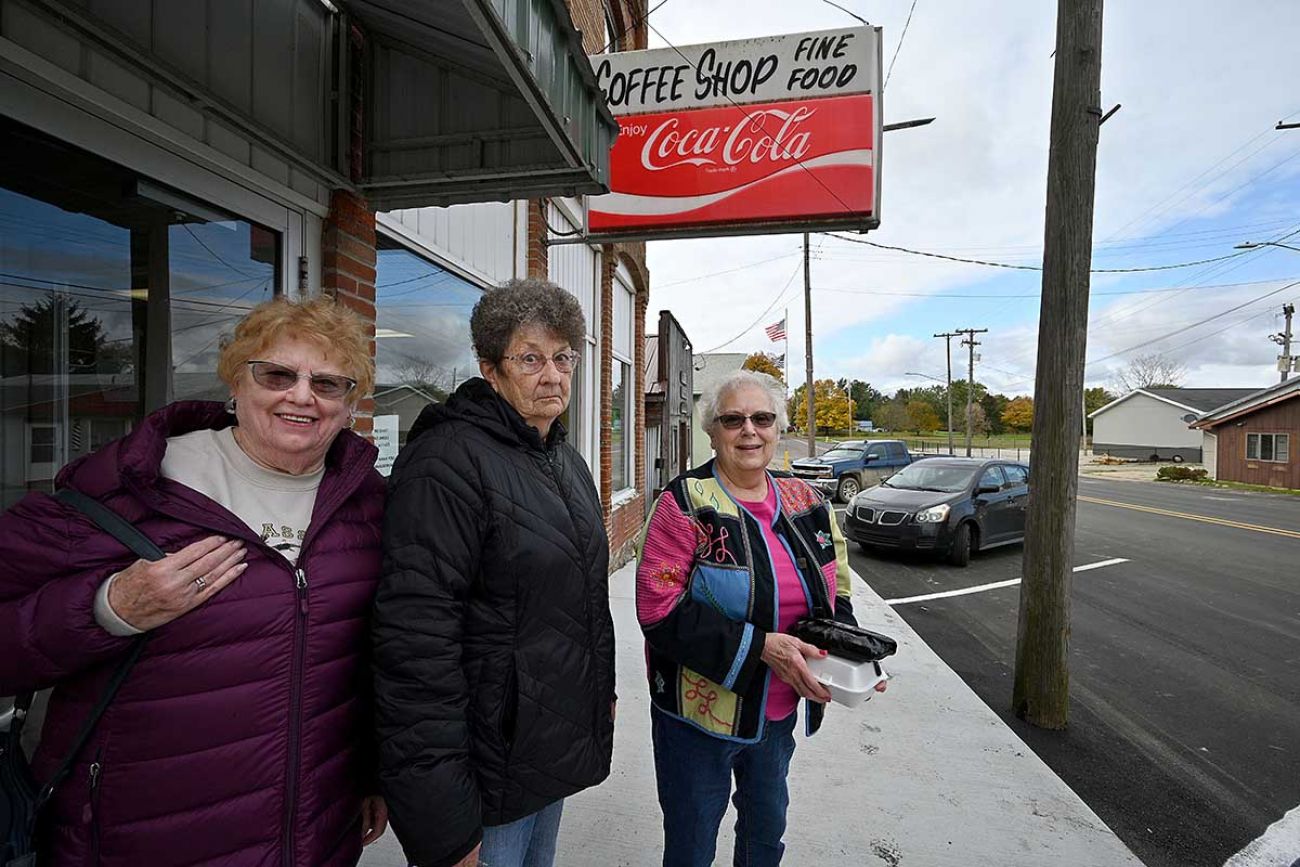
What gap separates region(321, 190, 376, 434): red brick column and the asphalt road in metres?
4.15

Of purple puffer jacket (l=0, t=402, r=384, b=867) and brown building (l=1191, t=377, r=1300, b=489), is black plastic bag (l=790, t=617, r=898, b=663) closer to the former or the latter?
purple puffer jacket (l=0, t=402, r=384, b=867)

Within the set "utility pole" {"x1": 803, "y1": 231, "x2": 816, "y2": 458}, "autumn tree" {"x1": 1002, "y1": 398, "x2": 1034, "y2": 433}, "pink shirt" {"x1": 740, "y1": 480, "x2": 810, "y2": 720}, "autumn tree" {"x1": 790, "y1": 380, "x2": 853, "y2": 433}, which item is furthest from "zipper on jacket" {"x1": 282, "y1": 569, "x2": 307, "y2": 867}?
"autumn tree" {"x1": 1002, "y1": 398, "x2": 1034, "y2": 433}

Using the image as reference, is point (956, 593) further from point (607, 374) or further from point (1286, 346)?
point (1286, 346)

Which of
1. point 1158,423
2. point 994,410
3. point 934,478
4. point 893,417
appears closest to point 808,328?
point 934,478

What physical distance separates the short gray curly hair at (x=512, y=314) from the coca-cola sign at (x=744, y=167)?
297cm

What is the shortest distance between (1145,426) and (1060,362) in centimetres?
5431

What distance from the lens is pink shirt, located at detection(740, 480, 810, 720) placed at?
1899 mm

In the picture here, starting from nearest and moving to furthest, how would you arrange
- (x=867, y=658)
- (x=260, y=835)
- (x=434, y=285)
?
1. (x=260, y=835)
2. (x=867, y=658)
3. (x=434, y=285)

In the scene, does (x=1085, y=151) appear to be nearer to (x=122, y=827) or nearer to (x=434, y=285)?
(x=434, y=285)

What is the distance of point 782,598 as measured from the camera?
1.90 metres

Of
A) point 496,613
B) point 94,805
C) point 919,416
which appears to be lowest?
point 94,805

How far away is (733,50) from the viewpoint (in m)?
4.20

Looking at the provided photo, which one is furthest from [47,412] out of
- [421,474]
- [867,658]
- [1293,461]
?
[1293,461]

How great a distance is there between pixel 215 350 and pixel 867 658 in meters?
2.34
